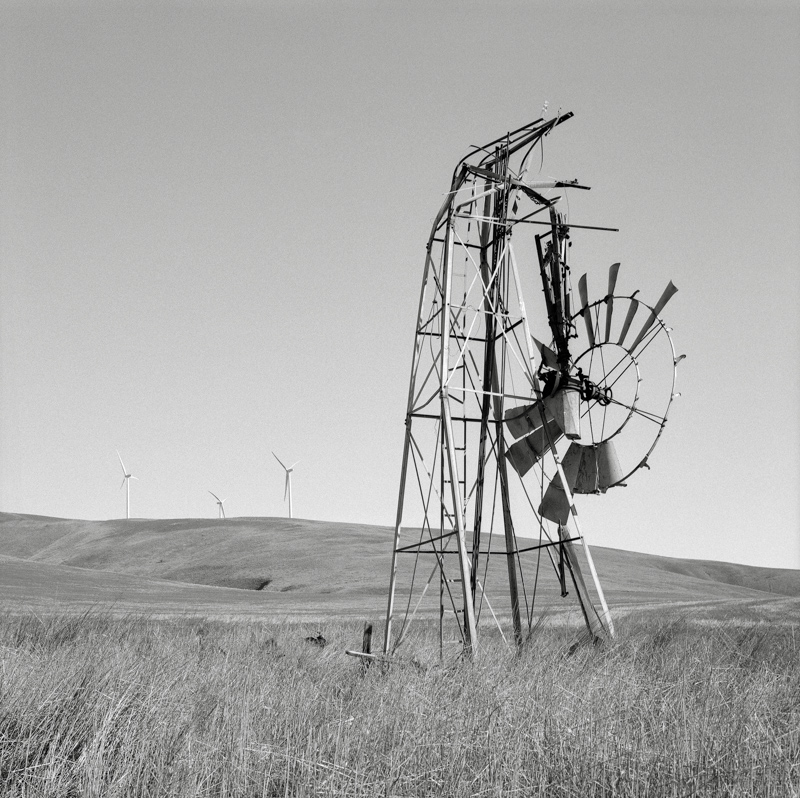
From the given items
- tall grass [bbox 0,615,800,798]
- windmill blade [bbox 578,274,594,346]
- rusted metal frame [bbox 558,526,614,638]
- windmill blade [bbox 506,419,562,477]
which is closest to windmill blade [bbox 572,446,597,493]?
windmill blade [bbox 506,419,562,477]

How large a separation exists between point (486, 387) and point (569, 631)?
234 inches

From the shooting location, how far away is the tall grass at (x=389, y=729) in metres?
7.05

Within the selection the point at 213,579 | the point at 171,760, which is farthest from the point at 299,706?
the point at 213,579

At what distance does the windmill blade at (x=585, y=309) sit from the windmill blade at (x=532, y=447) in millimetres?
1413

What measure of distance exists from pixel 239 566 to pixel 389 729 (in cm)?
7354

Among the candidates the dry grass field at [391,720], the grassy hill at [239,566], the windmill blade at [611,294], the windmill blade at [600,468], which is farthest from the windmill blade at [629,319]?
the grassy hill at [239,566]

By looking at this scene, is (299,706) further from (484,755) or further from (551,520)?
(551,520)

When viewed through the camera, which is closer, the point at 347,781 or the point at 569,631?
the point at 347,781

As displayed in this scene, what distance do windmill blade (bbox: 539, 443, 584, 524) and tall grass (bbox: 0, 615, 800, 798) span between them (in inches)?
122

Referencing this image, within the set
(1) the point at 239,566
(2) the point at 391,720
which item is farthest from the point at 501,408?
(1) the point at 239,566

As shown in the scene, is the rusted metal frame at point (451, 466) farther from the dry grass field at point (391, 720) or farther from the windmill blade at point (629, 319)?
the windmill blade at point (629, 319)

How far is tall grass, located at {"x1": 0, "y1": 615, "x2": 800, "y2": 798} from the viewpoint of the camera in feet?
23.1

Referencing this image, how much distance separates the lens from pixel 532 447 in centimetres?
1569

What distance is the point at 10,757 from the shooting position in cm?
748
